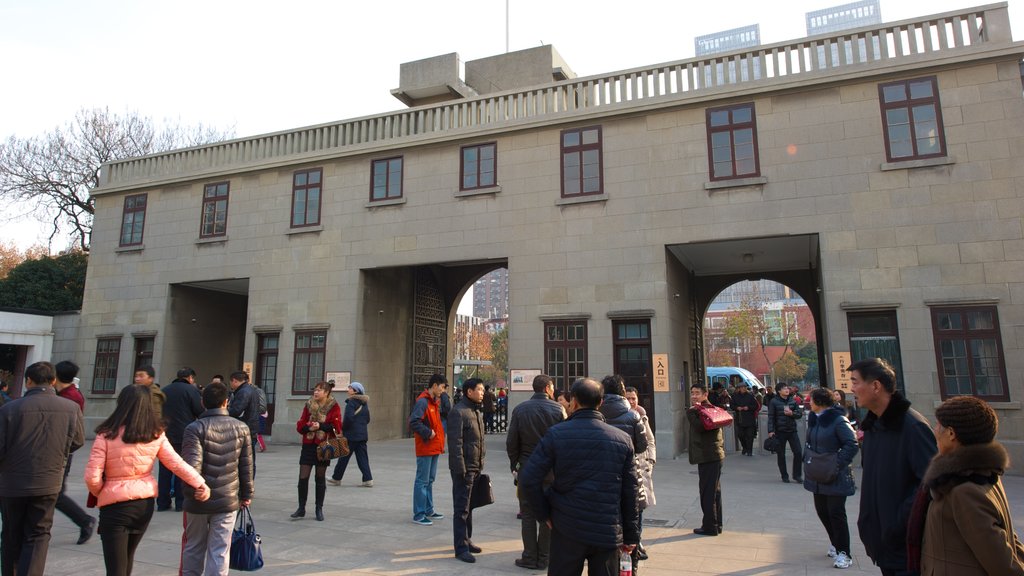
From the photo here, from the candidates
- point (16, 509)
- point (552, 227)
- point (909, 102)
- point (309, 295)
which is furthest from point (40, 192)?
point (909, 102)

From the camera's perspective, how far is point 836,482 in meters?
5.90

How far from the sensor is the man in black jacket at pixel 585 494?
3695 millimetres

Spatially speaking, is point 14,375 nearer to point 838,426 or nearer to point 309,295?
point 309,295

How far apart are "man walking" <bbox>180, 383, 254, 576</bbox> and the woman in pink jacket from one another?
191 mm

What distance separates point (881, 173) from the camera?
13.2m

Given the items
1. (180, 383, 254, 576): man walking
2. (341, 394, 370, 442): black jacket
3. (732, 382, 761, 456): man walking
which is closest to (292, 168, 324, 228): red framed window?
(341, 394, 370, 442): black jacket

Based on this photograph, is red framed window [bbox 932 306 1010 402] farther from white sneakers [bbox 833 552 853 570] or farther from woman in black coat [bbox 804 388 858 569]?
white sneakers [bbox 833 552 853 570]

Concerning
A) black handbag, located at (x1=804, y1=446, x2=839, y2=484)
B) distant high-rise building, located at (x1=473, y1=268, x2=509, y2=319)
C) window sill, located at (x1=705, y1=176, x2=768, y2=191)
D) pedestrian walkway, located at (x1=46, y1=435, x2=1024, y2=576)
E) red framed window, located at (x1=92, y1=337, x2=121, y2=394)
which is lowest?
pedestrian walkway, located at (x1=46, y1=435, x2=1024, y2=576)

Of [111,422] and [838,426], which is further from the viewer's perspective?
[838,426]

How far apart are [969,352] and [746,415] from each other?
15.9 ft

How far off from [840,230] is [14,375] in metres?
25.7

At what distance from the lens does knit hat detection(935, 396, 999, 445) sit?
2738 mm

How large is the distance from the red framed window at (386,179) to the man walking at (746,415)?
1053cm

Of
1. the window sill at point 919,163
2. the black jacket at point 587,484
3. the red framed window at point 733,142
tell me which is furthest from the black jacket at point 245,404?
the window sill at point 919,163
